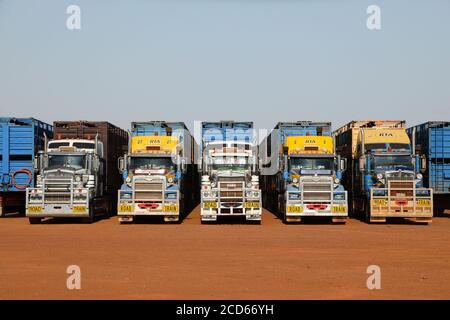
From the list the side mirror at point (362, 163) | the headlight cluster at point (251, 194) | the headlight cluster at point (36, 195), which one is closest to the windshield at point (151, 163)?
the headlight cluster at point (251, 194)

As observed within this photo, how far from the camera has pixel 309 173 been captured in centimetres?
2612

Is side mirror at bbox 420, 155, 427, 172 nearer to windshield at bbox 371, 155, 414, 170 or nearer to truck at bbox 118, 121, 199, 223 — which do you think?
windshield at bbox 371, 155, 414, 170

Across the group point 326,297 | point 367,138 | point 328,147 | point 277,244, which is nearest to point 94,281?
point 326,297

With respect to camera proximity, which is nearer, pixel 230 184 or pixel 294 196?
pixel 230 184

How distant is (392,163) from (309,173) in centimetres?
373

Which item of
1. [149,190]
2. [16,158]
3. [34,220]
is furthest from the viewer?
[16,158]

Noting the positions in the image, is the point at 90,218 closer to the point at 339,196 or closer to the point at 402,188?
the point at 339,196

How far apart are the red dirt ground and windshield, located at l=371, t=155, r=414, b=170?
3.54 meters

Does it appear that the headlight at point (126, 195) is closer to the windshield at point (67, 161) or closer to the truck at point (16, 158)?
the windshield at point (67, 161)

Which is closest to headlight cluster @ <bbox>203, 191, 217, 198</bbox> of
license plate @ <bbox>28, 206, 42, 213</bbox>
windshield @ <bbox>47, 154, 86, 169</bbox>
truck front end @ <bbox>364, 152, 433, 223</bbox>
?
windshield @ <bbox>47, 154, 86, 169</bbox>

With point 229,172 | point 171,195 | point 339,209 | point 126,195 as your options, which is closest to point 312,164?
point 339,209

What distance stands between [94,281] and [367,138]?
19.2 m

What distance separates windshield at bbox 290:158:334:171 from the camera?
26562 millimetres

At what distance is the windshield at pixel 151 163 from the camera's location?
87.2ft
